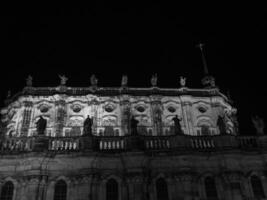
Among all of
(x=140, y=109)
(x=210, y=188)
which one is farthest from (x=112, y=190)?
(x=140, y=109)

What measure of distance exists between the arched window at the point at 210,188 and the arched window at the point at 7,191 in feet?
47.5

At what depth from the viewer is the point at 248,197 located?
25828 millimetres

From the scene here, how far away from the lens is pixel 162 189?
85.3ft

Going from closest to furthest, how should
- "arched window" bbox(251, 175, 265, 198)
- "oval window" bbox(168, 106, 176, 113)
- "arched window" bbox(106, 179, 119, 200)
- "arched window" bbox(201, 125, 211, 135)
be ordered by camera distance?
"arched window" bbox(106, 179, 119, 200), "arched window" bbox(251, 175, 265, 198), "arched window" bbox(201, 125, 211, 135), "oval window" bbox(168, 106, 176, 113)

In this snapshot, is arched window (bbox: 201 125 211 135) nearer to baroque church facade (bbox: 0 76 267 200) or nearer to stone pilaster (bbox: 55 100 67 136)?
baroque church facade (bbox: 0 76 267 200)

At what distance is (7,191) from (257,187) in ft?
61.5

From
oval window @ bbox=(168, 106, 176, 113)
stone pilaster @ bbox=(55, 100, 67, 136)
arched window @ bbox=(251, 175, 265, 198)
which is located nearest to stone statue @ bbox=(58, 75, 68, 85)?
stone pilaster @ bbox=(55, 100, 67, 136)

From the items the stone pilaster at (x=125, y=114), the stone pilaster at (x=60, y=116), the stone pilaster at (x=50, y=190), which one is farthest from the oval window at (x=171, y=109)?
the stone pilaster at (x=50, y=190)

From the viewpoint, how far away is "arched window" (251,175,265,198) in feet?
85.9

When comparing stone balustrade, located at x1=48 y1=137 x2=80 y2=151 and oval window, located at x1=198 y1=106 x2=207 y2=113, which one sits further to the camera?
oval window, located at x1=198 y1=106 x2=207 y2=113

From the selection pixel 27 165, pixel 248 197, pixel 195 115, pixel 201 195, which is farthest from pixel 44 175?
pixel 195 115

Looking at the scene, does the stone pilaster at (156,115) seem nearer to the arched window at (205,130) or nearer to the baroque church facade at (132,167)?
the arched window at (205,130)

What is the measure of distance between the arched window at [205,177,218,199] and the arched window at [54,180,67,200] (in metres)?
10.6

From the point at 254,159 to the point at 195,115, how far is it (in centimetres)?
1429
